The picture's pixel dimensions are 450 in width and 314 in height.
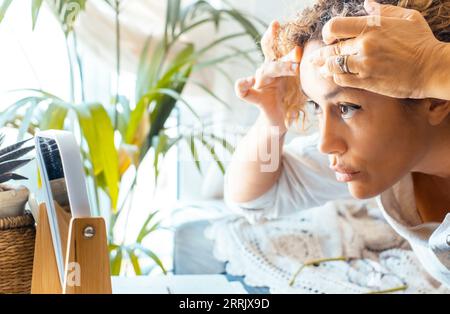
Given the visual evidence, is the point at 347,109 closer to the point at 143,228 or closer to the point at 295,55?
the point at 295,55

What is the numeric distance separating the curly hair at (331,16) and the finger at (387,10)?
1 centimetres

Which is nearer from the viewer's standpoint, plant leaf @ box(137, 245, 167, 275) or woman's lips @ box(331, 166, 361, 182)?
woman's lips @ box(331, 166, 361, 182)

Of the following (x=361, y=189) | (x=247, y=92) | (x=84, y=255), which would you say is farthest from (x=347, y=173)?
(x=84, y=255)

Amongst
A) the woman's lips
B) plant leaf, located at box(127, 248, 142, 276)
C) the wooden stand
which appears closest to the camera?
the wooden stand

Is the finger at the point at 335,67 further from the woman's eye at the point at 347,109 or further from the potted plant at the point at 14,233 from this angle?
the potted plant at the point at 14,233

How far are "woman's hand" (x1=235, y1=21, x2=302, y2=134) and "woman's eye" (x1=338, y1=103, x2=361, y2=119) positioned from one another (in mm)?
65

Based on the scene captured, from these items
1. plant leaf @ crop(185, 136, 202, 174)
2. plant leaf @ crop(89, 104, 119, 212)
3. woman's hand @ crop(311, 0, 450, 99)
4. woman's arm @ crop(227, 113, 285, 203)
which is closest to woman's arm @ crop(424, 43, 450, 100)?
woman's hand @ crop(311, 0, 450, 99)

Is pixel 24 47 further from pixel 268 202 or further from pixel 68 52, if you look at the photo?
pixel 268 202

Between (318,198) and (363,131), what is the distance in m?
0.24

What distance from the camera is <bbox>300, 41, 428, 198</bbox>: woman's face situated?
1.90 feet

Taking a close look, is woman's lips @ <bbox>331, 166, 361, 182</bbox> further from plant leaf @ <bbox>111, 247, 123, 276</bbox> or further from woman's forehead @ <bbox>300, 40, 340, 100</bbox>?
plant leaf @ <bbox>111, 247, 123, 276</bbox>

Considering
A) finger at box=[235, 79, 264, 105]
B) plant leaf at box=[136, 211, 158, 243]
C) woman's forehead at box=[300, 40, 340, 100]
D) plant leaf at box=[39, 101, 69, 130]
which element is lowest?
plant leaf at box=[136, 211, 158, 243]

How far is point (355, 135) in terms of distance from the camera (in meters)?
0.59

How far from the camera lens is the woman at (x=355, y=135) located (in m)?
0.58
